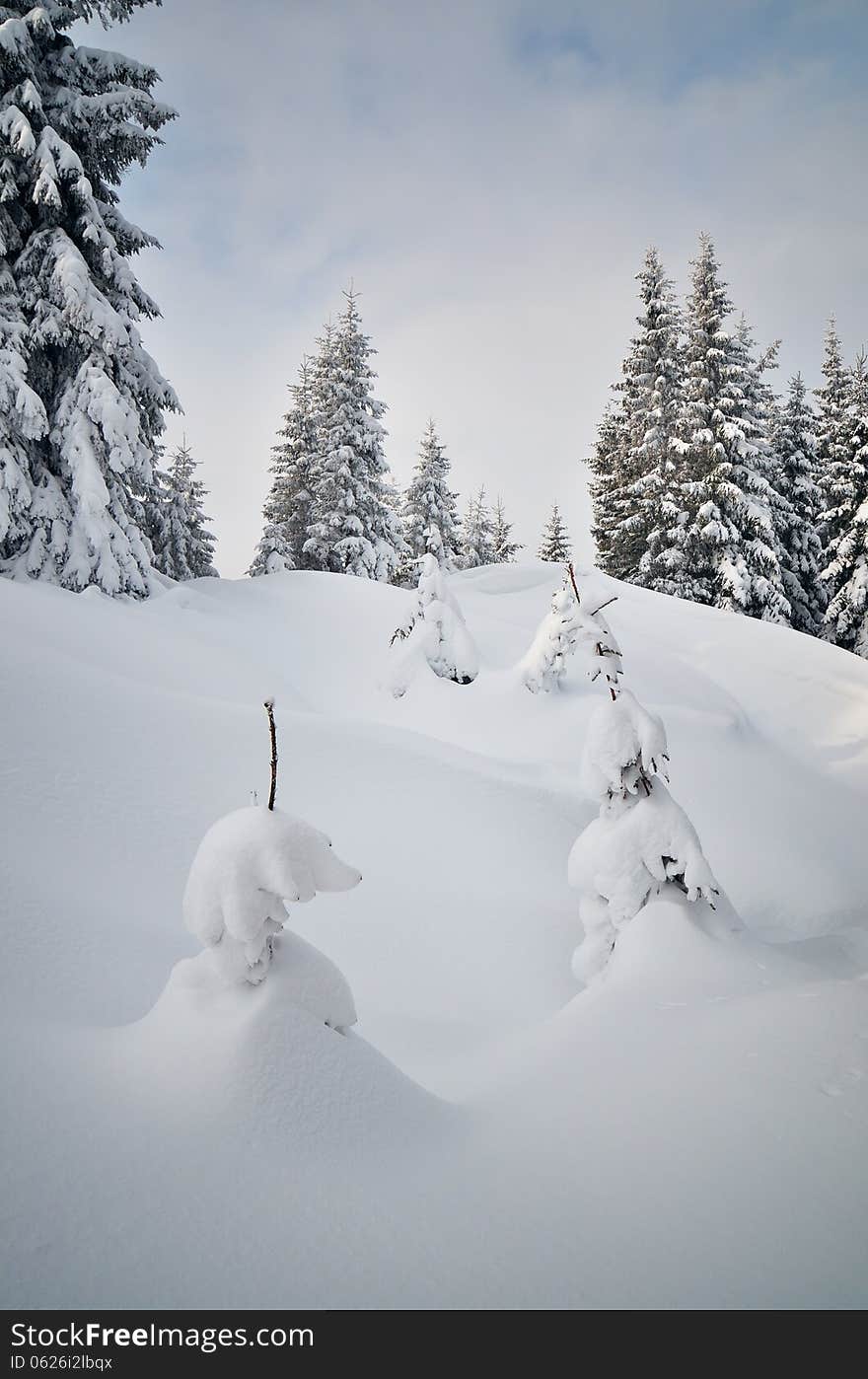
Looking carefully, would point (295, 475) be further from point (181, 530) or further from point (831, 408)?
point (831, 408)

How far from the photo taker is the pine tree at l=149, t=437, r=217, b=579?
65.8 feet

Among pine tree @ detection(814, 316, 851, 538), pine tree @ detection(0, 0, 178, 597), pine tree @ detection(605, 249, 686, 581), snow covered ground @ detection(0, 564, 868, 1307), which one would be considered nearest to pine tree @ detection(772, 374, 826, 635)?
pine tree @ detection(814, 316, 851, 538)

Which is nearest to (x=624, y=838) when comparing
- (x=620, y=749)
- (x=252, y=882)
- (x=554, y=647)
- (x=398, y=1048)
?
(x=620, y=749)

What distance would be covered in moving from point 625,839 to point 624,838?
1 centimetres

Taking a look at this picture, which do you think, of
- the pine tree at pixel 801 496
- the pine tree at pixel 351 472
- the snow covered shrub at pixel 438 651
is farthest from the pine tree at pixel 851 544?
the snow covered shrub at pixel 438 651

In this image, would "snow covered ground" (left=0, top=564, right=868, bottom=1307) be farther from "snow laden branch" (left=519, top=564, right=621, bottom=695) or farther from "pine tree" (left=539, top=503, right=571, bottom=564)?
"pine tree" (left=539, top=503, right=571, bottom=564)

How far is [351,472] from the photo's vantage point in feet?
78.4

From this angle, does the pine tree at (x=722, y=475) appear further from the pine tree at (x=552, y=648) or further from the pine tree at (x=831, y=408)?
the pine tree at (x=552, y=648)

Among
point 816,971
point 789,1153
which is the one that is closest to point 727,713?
point 816,971

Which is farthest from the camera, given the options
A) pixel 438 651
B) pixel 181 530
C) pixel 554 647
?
pixel 181 530

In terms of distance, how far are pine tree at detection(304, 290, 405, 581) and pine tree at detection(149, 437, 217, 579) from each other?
452 centimetres
